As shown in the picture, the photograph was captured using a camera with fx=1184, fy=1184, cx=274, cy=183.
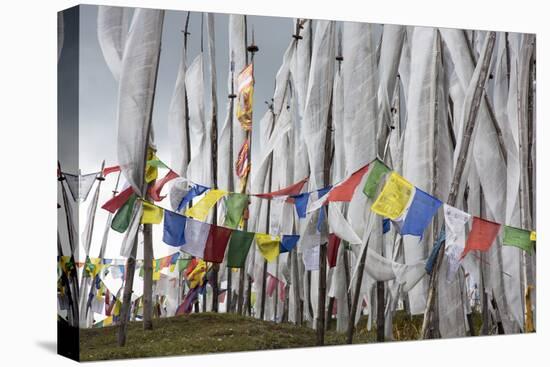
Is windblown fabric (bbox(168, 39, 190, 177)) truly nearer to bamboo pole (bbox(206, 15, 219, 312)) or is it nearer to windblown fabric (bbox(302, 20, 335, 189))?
bamboo pole (bbox(206, 15, 219, 312))

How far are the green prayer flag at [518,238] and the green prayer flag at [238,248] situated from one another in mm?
2400

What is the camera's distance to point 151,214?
8812mm

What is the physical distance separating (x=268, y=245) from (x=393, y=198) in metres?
1.13

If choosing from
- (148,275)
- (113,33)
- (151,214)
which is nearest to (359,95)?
(151,214)

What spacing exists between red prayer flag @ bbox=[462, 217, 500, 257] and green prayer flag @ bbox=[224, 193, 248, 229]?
2.03 metres

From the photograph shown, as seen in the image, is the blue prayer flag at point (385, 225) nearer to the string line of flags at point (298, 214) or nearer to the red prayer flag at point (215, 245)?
the string line of flags at point (298, 214)

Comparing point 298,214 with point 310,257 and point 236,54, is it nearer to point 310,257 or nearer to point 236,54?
point 310,257

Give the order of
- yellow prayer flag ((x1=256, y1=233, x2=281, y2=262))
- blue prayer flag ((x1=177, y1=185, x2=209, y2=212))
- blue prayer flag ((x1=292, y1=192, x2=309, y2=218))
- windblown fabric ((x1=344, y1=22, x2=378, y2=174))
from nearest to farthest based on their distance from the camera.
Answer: blue prayer flag ((x1=177, y1=185, x2=209, y2=212)), yellow prayer flag ((x1=256, y1=233, x2=281, y2=262)), blue prayer flag ((x1=292, y1=192, x2=309, y2=218)), windblown fabric ((x1=344, y1=22, x2=378, y2=174))

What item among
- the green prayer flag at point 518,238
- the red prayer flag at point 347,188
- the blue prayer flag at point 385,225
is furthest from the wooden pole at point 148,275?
the green prayer flag at point 518,238

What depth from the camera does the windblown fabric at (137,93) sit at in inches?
340

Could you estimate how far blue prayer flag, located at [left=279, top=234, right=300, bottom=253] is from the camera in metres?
9.35

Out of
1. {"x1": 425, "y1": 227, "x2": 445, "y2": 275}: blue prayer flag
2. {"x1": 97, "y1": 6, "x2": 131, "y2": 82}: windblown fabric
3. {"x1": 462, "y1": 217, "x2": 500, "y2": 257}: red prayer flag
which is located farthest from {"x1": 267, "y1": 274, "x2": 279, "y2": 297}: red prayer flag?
{"x1": 97, "y1": 6, "x2": 131, "y2": 82}: windblown fabric

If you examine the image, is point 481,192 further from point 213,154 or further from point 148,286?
point 148,286

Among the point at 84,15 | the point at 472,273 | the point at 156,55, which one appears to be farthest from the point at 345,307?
the point at 84,15
